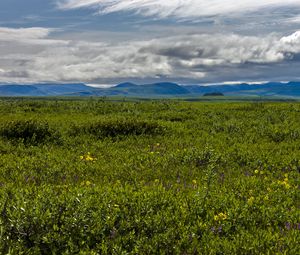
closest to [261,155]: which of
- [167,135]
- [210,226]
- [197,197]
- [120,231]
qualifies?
[167,135]

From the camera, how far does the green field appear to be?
5641 mm

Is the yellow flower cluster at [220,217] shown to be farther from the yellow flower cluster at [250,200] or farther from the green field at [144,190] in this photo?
the yellow flower cluster at [250,200]

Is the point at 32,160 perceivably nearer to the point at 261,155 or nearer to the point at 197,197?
the point at 197,197

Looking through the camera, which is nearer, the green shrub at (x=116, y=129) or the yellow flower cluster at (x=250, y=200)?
the yellow flower cluster at (x=250, y=200)

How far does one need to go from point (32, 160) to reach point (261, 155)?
26.4 ft

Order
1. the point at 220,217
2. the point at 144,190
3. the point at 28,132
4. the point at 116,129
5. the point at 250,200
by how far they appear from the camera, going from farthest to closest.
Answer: the point at 116,129 < the point at 28,132 < the point at 144,190 < the point at 250,200 < the point at 220,217

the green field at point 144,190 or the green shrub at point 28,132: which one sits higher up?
the green shrub at point 28,132

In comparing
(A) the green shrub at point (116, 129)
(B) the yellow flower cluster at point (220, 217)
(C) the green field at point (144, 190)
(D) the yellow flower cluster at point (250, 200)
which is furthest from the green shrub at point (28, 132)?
(B) the yellow flower cluster at point (220, 217)

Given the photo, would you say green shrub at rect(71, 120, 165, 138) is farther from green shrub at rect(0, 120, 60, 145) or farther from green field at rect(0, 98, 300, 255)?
green shrub at rect(0, 120, 60, 145)

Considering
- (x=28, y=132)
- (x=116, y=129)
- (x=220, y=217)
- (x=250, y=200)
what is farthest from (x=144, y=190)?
(x=116, y=129)

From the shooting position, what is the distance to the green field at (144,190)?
18.5ft

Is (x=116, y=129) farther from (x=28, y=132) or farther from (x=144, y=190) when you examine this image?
(x=144, y=190)

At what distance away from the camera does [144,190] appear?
8.12 metres

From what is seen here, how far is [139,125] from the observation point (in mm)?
18203
